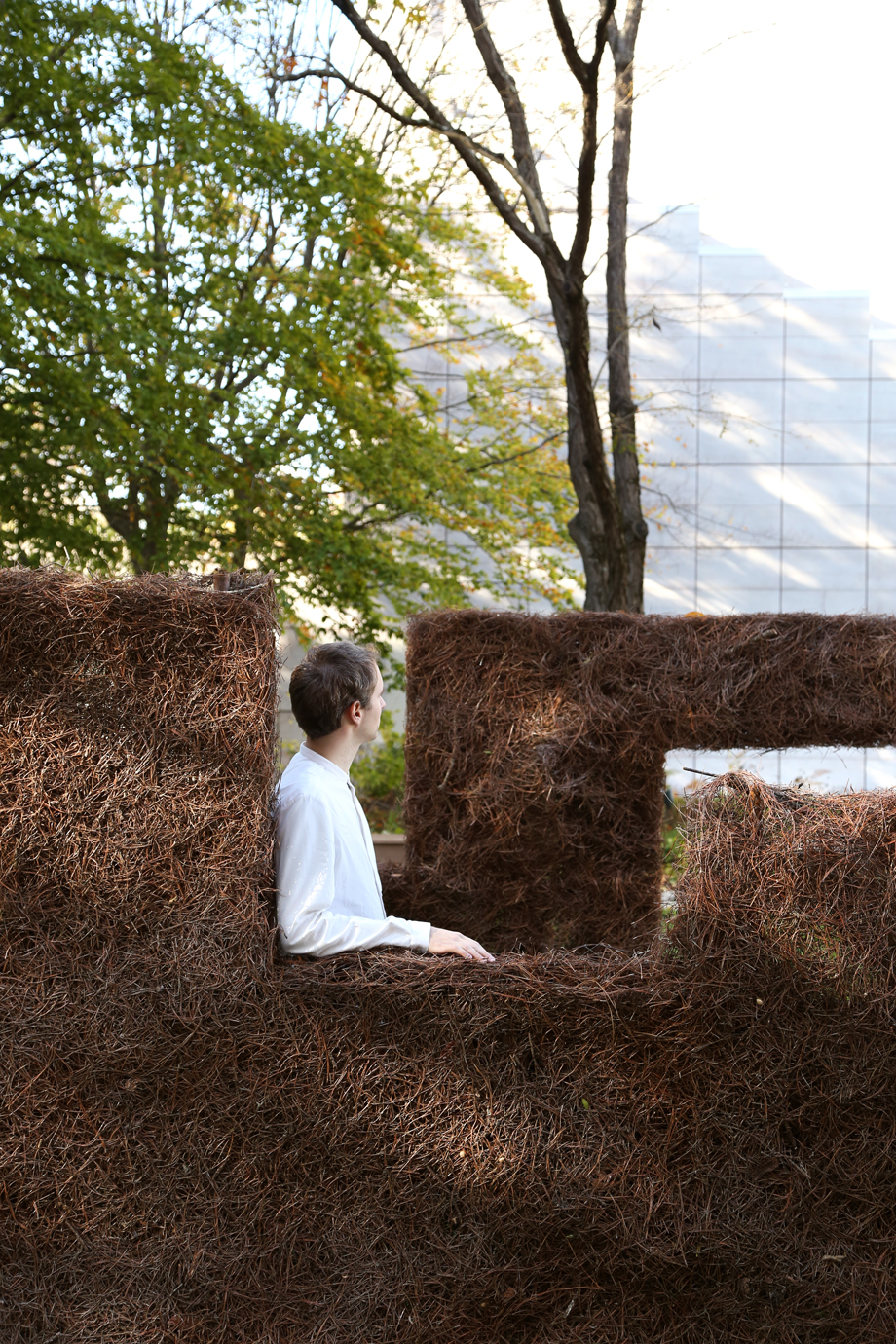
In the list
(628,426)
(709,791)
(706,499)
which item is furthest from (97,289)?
(706,499)

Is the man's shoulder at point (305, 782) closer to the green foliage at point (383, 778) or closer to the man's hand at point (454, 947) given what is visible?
the man's hand at point (454, 947)

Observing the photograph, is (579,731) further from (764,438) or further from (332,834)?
(764,438)

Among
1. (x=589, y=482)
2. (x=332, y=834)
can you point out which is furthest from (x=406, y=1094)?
(x=589, y=482)

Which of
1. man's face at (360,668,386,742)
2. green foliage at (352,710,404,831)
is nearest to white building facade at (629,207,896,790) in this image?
green foliage at (352,710,404,831)

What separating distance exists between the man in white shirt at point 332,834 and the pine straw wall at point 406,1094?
7 cm

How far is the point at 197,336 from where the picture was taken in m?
7.16

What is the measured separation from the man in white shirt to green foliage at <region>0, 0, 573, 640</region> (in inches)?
146

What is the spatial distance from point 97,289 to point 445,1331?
631 cm

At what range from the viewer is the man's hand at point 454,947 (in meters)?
2.43

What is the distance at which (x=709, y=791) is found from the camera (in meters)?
2.35

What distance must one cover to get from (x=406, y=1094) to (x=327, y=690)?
3.34 feet

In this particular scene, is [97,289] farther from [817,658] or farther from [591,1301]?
[591,1301]

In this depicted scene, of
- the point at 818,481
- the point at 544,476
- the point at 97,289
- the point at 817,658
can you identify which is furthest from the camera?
the point at 818,481

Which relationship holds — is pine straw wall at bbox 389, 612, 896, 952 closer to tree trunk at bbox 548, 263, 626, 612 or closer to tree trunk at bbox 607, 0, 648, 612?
tree trunk at bbox 548, 263, 626, 612
